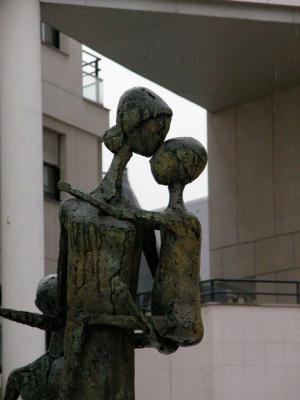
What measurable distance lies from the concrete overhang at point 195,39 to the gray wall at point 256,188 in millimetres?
905

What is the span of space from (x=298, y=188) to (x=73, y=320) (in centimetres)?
3087

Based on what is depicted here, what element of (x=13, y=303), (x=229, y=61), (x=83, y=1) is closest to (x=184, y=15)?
(x=83, y=1)

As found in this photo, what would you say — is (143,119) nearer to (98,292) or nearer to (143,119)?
(143,119)

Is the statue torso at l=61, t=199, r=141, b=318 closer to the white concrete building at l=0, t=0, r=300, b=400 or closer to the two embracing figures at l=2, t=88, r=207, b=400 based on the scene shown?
the two embracing figures at l=2, t=88, r=207, b=400

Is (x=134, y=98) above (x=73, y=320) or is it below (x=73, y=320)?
above

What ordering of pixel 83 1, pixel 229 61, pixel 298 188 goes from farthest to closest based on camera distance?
pixel 298 188, pixel 229 61, pixel 83 1

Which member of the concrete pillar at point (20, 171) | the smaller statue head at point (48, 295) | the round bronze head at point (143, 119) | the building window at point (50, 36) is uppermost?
the building window at point (50, 36)

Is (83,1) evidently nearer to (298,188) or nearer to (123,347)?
(298,188)

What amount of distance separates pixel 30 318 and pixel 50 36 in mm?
30115

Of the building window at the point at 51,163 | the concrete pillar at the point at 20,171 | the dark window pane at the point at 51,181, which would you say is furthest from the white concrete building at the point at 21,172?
the building window at the point at 51,163

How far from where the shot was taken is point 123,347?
19.4ft

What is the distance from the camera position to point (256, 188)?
3778cm

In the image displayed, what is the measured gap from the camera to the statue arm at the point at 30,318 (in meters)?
6.02

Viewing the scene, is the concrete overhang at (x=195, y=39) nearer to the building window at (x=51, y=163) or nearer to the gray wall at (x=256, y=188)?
the gray wall at (x=256, y=188)
